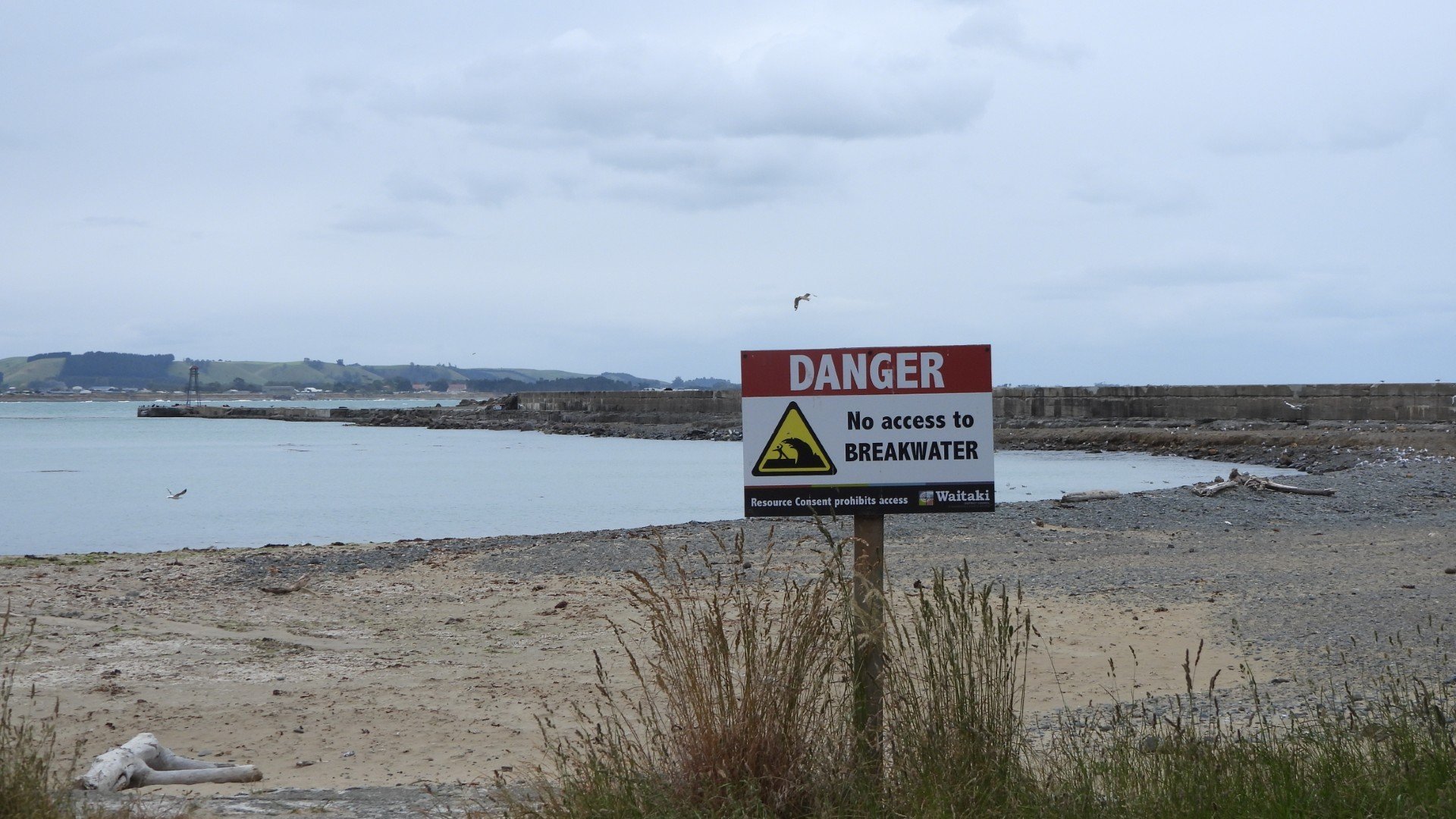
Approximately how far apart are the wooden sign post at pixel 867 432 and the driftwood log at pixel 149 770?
3073 mm

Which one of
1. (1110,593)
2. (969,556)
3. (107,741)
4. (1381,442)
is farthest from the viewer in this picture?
(1381,442)

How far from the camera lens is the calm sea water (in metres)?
24.0

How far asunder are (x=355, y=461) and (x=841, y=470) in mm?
49382

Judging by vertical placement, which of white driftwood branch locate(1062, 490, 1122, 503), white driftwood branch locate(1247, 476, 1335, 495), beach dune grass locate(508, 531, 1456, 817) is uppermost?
beach dune grass locate(508, 531, 1456, 817)

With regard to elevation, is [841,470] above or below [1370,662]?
above

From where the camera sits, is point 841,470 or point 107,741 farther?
point 107,741

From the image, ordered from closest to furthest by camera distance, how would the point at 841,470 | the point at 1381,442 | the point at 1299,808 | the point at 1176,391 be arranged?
1. the point at 1299,808
2. the point at 841,470
3. the point at 1381,442
4. the point at 1176,391

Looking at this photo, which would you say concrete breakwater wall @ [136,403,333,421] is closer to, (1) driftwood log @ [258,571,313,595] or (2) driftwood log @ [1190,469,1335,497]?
(2) driftwood log @ [1190,469,1335,497]

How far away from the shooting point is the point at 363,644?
9.30 metres

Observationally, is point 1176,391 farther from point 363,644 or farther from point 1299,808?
point 1299,808

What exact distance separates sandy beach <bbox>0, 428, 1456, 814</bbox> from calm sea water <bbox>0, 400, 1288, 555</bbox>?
7.38 m

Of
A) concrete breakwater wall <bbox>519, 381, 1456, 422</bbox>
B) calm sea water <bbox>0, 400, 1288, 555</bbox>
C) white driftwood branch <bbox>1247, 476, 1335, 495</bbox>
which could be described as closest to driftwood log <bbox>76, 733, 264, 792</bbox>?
calm sea water <bbox>0, 400, 1288, 555</bbox>

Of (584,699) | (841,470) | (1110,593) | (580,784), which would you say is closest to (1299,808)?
(841,470)

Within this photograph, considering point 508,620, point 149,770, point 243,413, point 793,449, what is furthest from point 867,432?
point 243,413
